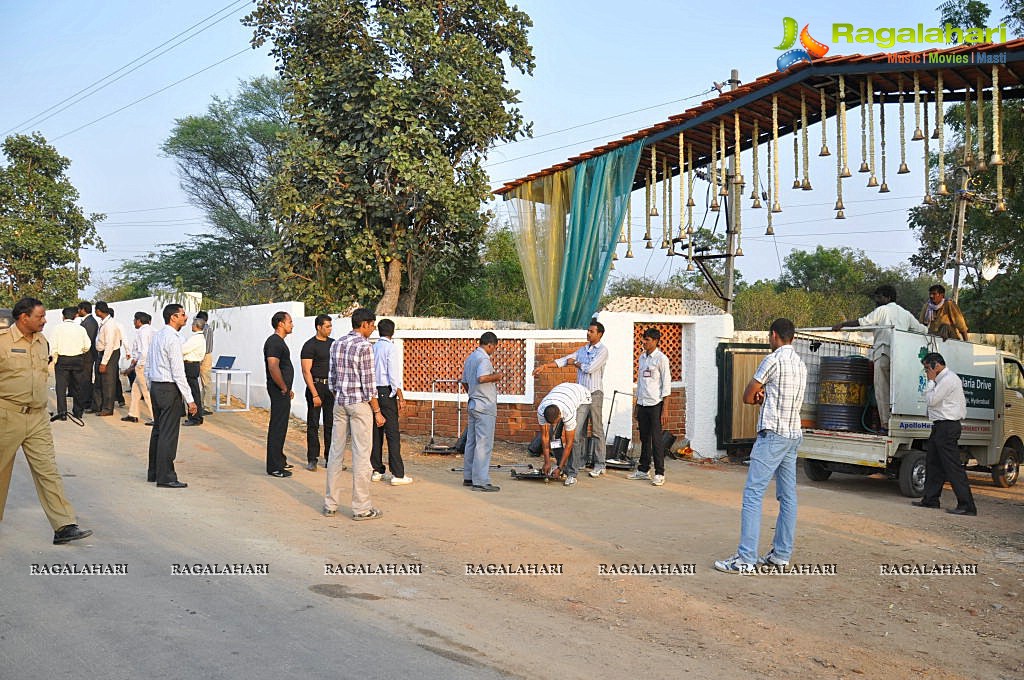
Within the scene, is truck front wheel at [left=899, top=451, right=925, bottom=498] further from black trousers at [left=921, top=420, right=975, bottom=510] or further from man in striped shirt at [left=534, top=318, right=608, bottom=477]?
man in striped shirt at [left=534, top=318, right=608, bottom=477]

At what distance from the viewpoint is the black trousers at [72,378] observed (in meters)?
13.8

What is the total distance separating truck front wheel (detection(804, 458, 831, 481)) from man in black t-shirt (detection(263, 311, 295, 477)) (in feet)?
21.1

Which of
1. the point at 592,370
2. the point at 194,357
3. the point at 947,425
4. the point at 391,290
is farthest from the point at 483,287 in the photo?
the point at 947,425

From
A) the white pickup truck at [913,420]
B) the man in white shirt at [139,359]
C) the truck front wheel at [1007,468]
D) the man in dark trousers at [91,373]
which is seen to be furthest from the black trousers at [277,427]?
the truck front wheel at [1007,468]

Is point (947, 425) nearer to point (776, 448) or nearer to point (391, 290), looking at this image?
point (776, 448)

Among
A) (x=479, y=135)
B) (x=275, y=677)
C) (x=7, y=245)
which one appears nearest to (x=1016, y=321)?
(x=479, y=135)

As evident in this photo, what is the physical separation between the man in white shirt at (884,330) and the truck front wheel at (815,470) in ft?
3.46

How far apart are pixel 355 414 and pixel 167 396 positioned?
231 centimetres

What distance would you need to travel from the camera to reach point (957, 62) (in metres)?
9.72

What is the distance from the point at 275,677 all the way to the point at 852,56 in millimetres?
9136

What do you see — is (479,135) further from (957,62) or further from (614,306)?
(957,62)

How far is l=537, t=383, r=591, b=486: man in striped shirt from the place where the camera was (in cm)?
1012

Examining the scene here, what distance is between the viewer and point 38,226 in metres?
29.5

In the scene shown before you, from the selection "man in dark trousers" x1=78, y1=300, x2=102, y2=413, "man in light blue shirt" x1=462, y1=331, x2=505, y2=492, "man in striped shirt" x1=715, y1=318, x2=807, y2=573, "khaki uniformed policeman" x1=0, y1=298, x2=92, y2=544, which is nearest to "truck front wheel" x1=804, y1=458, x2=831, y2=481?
"man in light blue shirt" x1=462, y1=331, x2=505, y2=492
